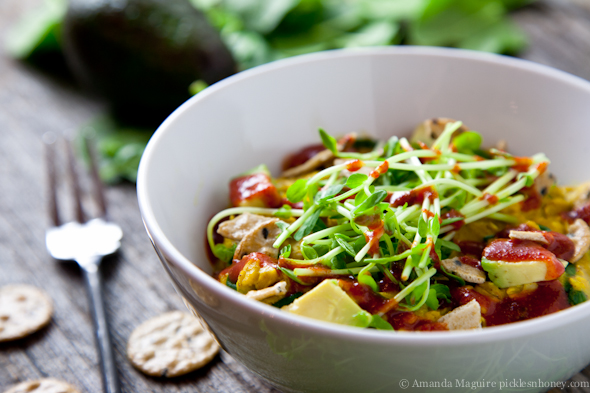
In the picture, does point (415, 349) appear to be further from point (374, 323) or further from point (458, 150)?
point (458, 150)

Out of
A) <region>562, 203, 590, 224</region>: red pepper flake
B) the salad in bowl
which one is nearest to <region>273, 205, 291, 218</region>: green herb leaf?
the salad in bowl

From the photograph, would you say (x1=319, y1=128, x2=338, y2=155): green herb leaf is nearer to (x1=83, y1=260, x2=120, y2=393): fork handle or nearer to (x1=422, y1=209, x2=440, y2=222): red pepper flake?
(x1=422, y1=209, x2=440, y2=222): red pepper flake

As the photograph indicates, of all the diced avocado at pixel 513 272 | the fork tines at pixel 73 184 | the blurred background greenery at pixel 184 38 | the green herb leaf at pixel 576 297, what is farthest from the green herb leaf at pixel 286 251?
the blurred background greenery at pixel 184 38

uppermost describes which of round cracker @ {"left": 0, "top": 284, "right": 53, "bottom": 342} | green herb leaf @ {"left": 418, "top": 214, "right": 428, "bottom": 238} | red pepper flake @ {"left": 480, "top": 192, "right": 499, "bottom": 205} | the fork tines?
green herb leaf @ {"left": 418, "top": 214, "right": 428, "bottom": 238}

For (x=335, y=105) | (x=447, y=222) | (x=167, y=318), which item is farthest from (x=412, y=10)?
(x=167, y=318)

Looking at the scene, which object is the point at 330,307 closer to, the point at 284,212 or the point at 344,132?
the point at 284,212

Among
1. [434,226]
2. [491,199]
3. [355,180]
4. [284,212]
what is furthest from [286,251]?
[491,199]
